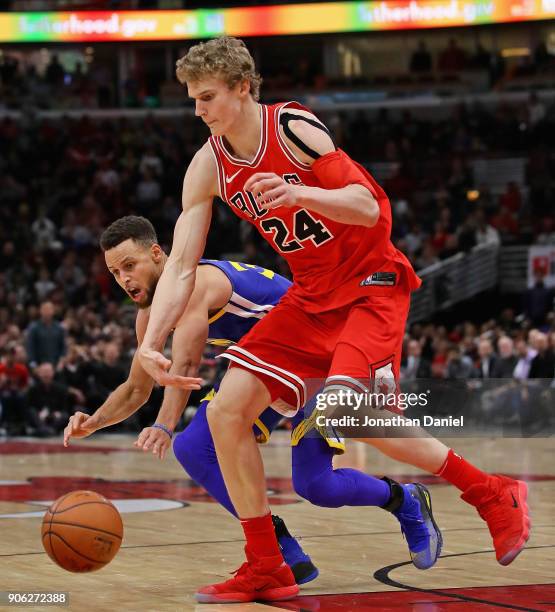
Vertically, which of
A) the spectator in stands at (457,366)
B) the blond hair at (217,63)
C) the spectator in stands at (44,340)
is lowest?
the spectator in stands at (457,366)

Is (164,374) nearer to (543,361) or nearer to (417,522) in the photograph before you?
(417,522)

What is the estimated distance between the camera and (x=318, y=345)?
5234 millimetres

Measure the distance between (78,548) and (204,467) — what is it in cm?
83

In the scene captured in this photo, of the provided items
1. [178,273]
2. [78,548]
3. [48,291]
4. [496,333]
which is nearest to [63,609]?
[78,548]

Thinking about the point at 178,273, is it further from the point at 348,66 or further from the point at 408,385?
the point at 348,66

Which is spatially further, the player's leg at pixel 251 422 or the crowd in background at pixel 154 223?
the crowd in background at pixel 154 223

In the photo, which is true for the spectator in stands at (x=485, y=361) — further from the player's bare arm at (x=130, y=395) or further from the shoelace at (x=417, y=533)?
the player's bare arm at (x=130, y=395)

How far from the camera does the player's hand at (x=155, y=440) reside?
200 inches

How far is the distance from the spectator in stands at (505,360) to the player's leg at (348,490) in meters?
9.83

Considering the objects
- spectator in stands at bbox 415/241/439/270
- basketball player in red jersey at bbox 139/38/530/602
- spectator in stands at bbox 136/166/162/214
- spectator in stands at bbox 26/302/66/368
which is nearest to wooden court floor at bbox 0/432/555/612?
basketball player in red jersey at bbox 139/38/530/602

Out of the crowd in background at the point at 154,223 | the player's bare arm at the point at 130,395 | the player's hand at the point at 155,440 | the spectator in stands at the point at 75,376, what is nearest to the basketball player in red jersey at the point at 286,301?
the player's hand at the point at 155,440

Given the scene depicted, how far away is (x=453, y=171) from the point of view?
24.6m

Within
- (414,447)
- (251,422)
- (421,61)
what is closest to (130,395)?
(251,422)

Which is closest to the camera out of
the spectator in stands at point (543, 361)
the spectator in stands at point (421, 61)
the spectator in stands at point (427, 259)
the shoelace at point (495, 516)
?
the shoelace at point (495, 516)
